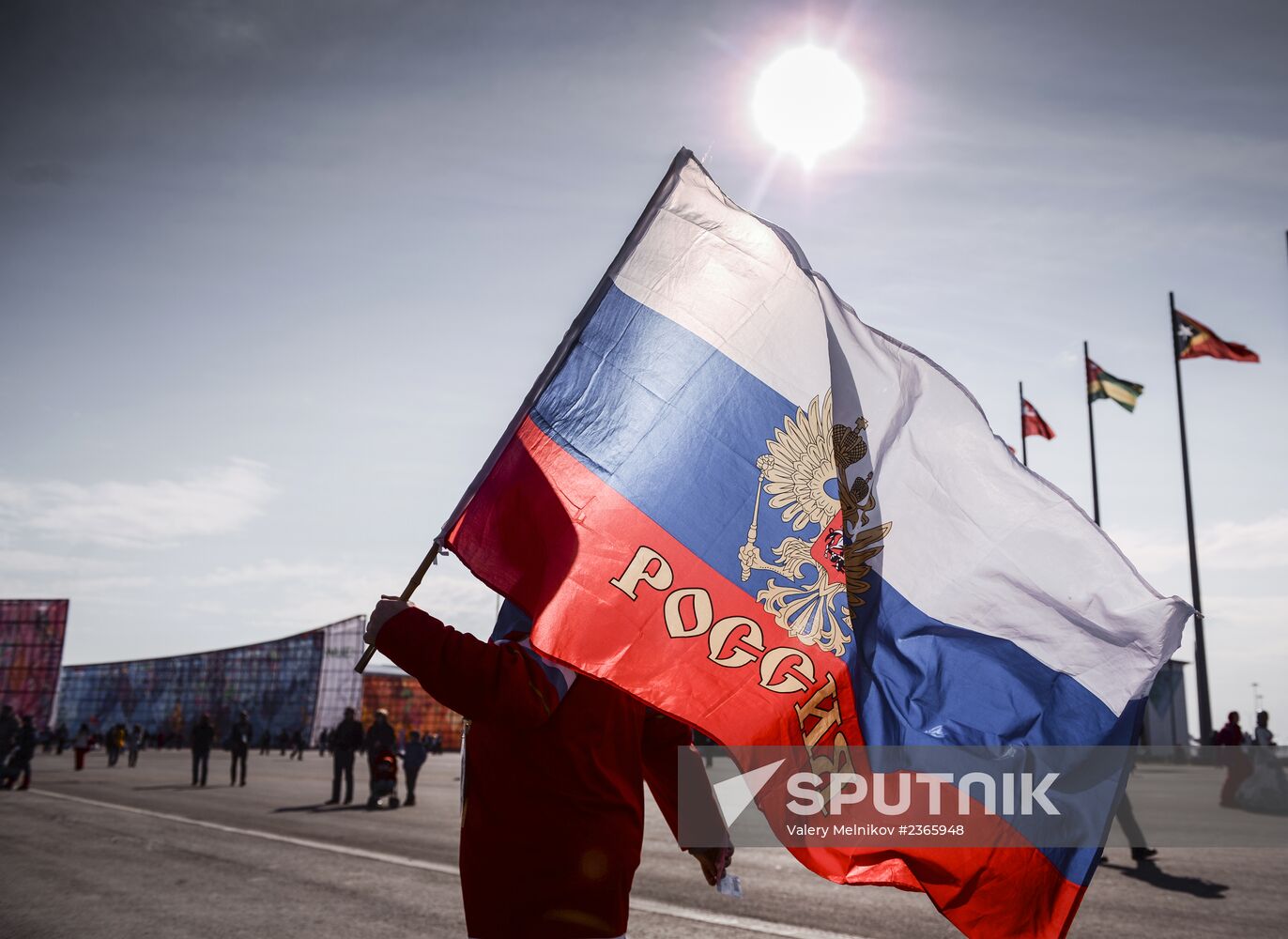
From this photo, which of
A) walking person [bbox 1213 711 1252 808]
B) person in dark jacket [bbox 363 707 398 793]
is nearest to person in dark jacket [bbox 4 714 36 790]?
person in dark jacket [bbox 363 707 398 793]

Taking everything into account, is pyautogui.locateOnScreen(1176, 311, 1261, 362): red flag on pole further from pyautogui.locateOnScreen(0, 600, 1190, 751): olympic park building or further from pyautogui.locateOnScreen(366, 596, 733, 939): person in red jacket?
pyautogui.locateOnScreen(0, 600, 1190, 751): olympic park building

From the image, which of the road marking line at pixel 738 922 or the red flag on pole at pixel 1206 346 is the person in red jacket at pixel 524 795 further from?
the red flag on pole at pixel 1206 346

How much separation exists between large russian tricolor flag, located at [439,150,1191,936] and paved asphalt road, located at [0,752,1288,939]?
1156 millimetres

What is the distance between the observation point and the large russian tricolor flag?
10.7ft

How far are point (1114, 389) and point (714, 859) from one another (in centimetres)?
2884

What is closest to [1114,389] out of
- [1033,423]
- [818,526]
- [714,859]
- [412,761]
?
[1033,423]

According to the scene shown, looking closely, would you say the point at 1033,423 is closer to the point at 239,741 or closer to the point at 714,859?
the point at 239,741

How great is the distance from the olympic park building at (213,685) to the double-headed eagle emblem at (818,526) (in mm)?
69445

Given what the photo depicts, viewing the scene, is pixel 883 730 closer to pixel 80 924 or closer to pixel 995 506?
pixel 995 506

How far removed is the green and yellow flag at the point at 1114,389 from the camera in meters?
27.8

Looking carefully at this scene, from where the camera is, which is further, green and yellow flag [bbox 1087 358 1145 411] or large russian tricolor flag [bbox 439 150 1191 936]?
green and yellow flag [bbox 1087 358 1145 411]

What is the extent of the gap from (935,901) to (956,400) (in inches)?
75.4

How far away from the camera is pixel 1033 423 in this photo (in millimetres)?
Result: 31062

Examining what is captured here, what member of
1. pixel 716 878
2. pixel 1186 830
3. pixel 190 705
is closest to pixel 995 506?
pixel 716 878
